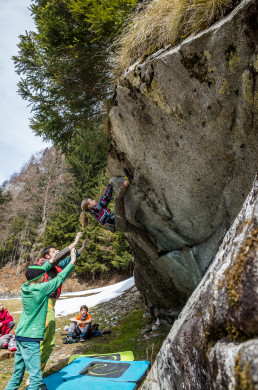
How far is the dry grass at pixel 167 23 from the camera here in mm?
3850

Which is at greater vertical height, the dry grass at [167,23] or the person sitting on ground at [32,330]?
the dry grass at [167,23]

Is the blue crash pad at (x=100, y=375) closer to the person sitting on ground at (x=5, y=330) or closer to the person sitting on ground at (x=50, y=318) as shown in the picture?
the person sitting on ground at (x=50, y=318)

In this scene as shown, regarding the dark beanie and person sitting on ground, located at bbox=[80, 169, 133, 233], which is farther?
person sitting on ground, located at bbox=[80, 169, 133, 233]

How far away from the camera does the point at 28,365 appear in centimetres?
386

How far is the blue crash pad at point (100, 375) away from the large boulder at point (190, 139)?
2.44 m

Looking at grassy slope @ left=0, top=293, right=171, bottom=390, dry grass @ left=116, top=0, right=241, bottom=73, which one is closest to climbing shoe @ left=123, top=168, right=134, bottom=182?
dry grass @ left=116, top=0, right=241, bottom=73

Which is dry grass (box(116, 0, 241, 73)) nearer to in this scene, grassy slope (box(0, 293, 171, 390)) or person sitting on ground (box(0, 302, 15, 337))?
grassy slope (box(0, 293, 171, 390))

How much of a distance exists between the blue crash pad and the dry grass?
5695 mm

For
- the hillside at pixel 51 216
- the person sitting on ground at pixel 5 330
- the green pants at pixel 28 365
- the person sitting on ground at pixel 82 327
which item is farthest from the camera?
the hillside at pixel 51 216

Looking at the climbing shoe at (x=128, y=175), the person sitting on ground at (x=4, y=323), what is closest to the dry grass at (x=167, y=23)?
the climbing shoe at (x=128, y=175)

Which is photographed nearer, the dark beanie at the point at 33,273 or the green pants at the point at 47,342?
the dark beanie at the point at 33,273

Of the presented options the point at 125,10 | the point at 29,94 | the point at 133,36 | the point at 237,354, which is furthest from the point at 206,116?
the point at 29,94

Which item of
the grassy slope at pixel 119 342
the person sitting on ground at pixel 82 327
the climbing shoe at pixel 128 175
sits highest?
Answer: the climbing shoe at pixel 128 175

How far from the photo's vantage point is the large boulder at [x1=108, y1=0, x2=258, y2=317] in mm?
3850
